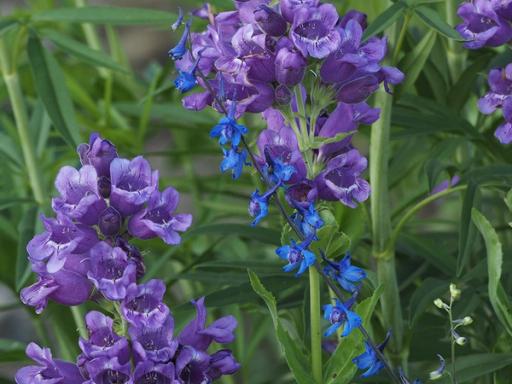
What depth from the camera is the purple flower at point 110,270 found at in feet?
3.82

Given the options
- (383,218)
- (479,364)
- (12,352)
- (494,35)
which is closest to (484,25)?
(494,35)

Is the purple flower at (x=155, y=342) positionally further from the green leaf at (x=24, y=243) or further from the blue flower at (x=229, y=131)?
the green leaf at (x=24, y=243)

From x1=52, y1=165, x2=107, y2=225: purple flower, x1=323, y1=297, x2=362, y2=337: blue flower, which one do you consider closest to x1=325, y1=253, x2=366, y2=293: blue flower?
x1=323, y1=297, x2=362, y2=337: blue flower

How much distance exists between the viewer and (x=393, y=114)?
173cm

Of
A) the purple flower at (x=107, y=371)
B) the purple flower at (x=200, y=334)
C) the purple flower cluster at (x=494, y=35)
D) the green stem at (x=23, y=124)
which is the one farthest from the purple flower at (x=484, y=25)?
the green stem at (x=23, y=124)

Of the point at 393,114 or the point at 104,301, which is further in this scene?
the point at 393,114

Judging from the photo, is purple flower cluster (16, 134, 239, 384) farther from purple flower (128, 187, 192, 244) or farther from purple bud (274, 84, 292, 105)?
purple bud (274, 84, 292, 105)

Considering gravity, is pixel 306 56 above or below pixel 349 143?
above

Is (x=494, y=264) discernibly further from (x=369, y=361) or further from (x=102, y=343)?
(x=102, y=343)

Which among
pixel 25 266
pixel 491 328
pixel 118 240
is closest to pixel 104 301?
pixel 118 240

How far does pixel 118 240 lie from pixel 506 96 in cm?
54

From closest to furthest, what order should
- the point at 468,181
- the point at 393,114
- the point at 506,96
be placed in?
the point at 506,96
the point at 468,181
the point at 393,114

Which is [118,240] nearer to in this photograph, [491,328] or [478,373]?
[478,373]

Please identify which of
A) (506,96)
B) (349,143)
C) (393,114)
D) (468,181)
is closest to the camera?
(349,143)
